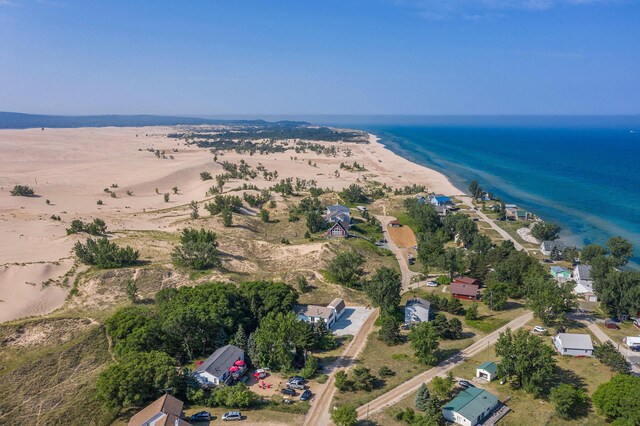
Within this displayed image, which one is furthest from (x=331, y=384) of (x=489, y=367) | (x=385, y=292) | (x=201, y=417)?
(x=385, y=292)

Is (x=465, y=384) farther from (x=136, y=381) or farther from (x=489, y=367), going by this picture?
(x=136, y=381)

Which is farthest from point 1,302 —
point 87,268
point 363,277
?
point 363,277

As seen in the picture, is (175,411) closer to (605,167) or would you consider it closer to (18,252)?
(18,252)

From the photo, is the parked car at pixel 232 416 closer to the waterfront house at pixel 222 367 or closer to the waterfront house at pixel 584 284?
the waterfront house at pixel 222 367

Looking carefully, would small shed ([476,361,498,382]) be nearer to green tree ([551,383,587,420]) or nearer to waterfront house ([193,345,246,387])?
green tree ([551,383,587,420])

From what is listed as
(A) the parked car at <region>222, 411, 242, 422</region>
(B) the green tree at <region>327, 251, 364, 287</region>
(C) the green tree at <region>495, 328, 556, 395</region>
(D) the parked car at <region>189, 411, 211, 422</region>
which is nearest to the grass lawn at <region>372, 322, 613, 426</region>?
(C) the green tree at <region>495, 328, 556, 395</region>

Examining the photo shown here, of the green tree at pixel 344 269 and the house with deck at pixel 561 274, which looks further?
the house with deck at pixel 561 274

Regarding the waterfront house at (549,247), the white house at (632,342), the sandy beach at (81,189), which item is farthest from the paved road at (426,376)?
the sandy beach at (81,189)
